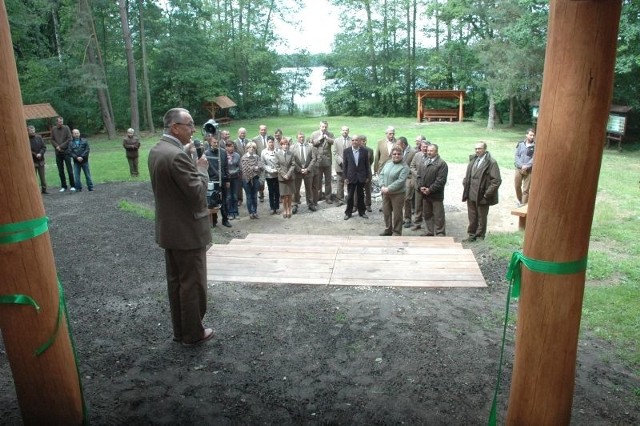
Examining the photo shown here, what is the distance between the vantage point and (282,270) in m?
5.98

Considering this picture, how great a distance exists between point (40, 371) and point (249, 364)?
1.65 m

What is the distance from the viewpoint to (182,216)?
3922 mm

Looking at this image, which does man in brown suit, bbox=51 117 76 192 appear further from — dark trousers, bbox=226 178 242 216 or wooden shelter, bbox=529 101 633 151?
wooden shelter, bbox=529 101 633 151

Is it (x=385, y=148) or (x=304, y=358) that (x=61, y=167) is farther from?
(x=304, y=358)

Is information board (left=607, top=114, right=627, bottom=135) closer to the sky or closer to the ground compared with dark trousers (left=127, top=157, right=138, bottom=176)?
closer to the sky

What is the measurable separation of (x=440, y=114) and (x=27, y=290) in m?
33.0

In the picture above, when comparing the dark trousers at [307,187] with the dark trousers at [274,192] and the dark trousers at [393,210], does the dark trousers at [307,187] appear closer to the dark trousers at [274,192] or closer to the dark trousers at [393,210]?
the dark trousers at [274,192]

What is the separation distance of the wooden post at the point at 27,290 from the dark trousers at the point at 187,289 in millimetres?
1415

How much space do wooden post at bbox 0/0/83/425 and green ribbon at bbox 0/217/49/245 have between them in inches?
0.7

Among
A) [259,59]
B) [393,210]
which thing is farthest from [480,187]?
[259,59]

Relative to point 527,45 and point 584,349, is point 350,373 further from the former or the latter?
point 527,45

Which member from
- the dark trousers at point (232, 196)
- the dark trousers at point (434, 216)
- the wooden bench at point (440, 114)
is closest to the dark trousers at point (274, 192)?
the dark trousers at point (232, 196)

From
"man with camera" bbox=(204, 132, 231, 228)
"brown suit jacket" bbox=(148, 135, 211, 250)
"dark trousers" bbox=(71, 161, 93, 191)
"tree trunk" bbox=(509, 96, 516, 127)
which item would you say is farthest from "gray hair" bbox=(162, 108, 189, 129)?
"tree trunk" bbox=(509, 96, 516, 127)

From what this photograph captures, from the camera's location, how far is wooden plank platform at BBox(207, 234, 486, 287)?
5.63m
